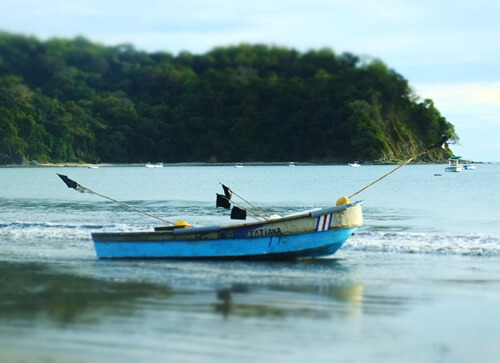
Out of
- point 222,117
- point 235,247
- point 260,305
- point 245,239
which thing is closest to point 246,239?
point 245,239

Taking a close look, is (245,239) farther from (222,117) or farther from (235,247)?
(222,117)

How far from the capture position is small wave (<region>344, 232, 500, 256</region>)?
20.2 meters

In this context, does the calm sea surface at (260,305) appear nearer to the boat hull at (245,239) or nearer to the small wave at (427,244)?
the small wave at (427,244)

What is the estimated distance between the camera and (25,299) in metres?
13.3

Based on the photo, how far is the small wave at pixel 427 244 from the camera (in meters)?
20.2

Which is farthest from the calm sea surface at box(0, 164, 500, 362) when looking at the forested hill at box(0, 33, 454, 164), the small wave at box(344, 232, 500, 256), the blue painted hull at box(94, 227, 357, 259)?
the forested hill at box(0, 33, 454, 164)

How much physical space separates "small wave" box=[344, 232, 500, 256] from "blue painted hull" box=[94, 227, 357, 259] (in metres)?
2.90

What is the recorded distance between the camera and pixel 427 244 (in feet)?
69.8

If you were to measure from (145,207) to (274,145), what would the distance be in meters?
116

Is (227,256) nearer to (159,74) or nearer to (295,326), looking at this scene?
(295,326)

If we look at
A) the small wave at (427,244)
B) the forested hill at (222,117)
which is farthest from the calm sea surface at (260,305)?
the forested hill at (222,117)

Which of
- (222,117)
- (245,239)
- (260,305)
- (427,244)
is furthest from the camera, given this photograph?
(222,117)

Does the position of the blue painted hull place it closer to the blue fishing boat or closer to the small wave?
the blue fishing boat

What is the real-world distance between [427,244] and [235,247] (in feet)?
17.6
